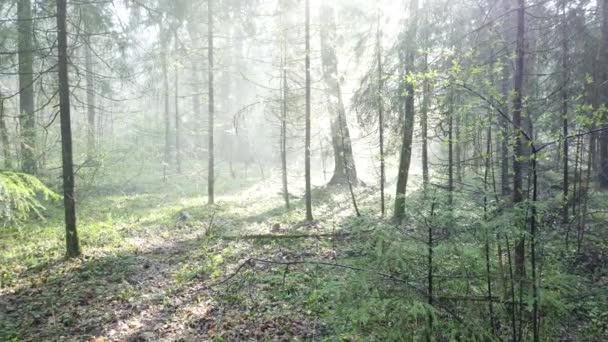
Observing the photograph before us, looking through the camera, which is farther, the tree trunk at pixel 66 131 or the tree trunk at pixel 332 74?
the tree trunk at pixel 332 74

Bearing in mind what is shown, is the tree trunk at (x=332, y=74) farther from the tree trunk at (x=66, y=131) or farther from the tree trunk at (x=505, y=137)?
the tree trunk at (x=66, y=131)

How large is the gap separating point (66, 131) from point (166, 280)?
404cm

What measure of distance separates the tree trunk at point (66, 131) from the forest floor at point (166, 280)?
1.85ft

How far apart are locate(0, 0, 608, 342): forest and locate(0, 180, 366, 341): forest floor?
0.05 m

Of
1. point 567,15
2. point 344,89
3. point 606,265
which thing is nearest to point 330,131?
point 344,89

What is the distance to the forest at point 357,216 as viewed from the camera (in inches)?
141

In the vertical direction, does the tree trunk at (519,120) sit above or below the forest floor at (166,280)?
above

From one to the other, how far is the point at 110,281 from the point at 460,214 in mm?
7169

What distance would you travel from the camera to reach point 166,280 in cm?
769

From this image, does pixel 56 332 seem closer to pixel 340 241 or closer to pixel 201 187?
pixel 340 241

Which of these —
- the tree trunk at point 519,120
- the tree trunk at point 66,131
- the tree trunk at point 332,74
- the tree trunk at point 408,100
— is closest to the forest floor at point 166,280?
the tree trunk at point 66,131

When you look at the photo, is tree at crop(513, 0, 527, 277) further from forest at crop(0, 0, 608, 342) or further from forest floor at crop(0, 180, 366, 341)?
forest floor at crop(0, 180, 366, 341)

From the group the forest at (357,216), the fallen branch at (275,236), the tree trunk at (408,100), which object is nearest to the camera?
the forest at (357,216)

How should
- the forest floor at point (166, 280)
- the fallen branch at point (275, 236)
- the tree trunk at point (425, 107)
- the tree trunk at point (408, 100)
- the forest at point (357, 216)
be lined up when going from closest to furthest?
the forest at point (357, 216), the tree trunk at point (425, 107), the forest floor at point (166, 280), the tree trunk at point (408, 100), the fallen branch at point (275, 236)
